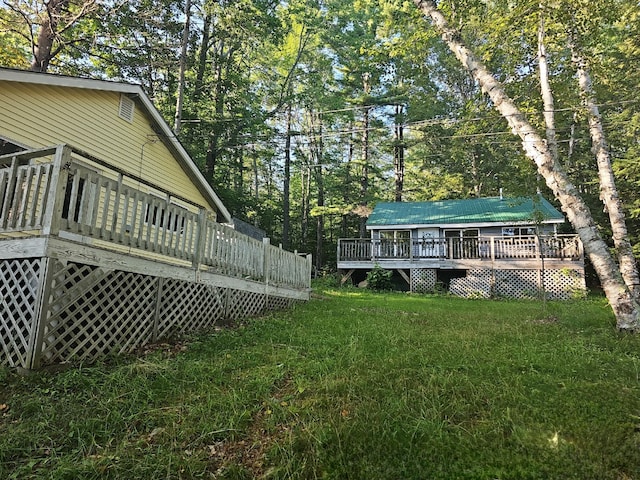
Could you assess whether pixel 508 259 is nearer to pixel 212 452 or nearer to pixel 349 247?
pixel 349 247

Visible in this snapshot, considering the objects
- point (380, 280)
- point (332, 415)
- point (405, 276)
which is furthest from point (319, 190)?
point (332, 415)

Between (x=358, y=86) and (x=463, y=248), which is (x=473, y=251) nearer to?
(x=463, y=248)

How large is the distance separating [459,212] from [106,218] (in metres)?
18.3

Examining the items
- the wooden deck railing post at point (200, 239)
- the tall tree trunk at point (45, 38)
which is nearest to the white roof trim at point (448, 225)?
the wooden deck railing post at point (200, 239)

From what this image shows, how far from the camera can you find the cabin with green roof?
1552 centimetres

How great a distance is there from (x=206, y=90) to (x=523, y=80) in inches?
554

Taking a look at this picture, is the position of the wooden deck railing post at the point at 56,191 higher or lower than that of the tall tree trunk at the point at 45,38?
lower

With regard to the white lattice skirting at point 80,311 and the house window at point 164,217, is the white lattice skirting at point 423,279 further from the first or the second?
the house window at point 164,217

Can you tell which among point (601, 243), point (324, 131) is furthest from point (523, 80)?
point (324, 131)

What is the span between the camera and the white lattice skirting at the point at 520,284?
1512 cm

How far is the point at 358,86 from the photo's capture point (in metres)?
25.0

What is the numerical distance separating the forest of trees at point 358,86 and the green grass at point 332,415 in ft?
14.8

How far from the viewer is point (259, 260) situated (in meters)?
7.52

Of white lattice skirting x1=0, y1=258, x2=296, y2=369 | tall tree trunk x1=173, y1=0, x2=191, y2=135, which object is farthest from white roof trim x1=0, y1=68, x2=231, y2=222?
white lattice skirting x1=0, y1=258, x2=296, y2=369
